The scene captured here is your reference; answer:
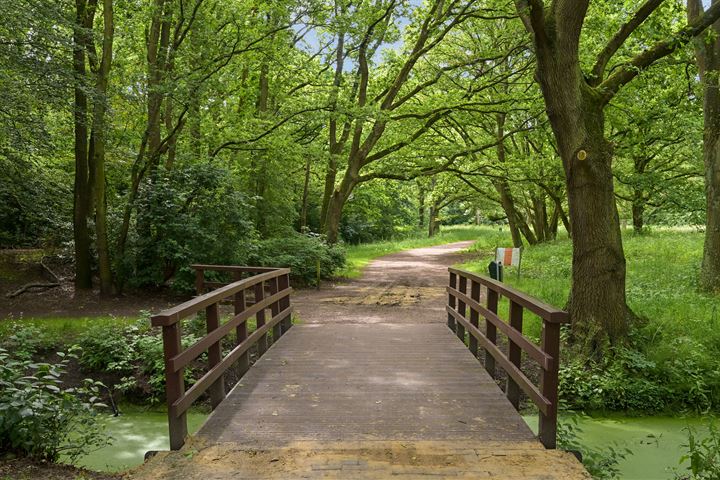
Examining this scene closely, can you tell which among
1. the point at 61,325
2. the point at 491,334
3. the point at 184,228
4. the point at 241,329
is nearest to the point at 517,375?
the point at 491,334

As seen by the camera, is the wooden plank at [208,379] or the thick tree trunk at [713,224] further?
the thick tree trunk at [713,224]

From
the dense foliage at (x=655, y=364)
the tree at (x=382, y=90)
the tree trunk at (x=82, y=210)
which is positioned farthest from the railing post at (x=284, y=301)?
the tree at (x=382, y=90)

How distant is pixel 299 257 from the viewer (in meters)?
15.2

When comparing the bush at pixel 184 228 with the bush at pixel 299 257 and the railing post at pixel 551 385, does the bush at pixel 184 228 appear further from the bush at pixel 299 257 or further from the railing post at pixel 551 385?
the railing post at pixel 551 385

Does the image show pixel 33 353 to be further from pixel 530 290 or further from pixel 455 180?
pixel 455 180

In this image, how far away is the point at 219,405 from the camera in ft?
16.4

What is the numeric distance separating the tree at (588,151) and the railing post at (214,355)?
4903mm

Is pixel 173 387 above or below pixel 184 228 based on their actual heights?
below

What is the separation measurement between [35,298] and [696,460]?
43.1 ft

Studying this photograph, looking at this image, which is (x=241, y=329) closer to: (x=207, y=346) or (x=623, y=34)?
(x=207, y=346)

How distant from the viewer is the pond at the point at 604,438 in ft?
16.4

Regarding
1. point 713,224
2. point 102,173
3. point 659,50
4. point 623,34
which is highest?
point 623,34

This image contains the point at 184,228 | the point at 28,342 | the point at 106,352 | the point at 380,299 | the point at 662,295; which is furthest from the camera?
the point at 380,299

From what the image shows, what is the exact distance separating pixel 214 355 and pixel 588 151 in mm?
5348
